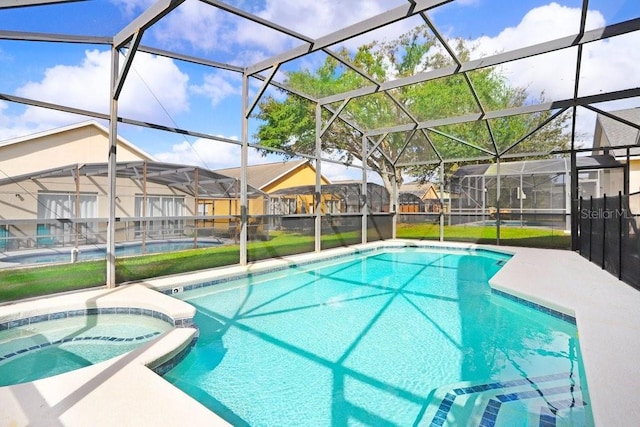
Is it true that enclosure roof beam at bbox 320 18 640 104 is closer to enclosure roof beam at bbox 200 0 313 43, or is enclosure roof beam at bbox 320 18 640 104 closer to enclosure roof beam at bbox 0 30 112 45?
enclosure roof beam at bbox 200 0 313 43

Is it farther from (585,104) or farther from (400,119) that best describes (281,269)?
(585,104)

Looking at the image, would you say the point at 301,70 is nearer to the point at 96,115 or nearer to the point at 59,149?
the point at 96,115

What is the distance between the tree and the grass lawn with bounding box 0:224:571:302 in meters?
2.49

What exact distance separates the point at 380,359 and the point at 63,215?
5.83 metres

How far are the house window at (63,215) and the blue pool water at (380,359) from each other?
2112 millimetres

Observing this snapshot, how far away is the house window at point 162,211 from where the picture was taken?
743cm

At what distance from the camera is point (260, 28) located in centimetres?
556

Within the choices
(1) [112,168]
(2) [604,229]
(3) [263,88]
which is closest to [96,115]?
(1) [112,168]

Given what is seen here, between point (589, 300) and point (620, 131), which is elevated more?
point (620, 131)

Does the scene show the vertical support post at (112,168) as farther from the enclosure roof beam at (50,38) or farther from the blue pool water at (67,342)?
the blue pool water at (67,342)

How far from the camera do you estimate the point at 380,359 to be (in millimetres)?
3316

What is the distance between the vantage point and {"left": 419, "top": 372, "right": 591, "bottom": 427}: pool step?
2.33 metres

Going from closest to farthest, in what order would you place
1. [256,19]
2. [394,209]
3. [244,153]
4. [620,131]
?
[256,19] → [244,153] → [620,131] → [394,209]

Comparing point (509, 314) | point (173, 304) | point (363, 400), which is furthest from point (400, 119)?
point (363, 400)
